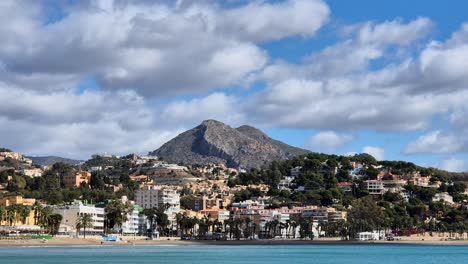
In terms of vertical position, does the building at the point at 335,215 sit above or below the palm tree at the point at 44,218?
above

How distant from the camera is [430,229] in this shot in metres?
190

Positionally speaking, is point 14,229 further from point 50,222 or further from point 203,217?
point 203,217

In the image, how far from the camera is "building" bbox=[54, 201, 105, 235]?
474 feet

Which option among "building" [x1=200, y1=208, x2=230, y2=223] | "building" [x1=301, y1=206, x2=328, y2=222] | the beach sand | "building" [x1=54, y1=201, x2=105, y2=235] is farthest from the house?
"building" [x1=54, y1=201, x2=105, y2=235]

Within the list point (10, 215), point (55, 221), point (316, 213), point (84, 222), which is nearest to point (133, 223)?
point (84, 222)

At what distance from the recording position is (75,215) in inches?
5758

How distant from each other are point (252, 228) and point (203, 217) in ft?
34.9

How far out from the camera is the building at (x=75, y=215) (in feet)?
474

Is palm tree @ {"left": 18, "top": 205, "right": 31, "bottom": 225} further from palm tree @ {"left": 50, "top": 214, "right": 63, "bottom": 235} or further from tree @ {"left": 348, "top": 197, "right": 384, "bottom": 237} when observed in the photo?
tree @ {"left": 348, "top": 197, "right": 384, "bottom": 237}

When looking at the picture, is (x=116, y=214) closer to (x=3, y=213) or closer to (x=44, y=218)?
(x=44, y=218)

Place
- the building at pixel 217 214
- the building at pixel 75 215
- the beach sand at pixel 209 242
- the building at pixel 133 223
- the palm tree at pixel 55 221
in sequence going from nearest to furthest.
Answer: the beach sand at pixel 209 242 < the palm tree at pixel 55 221 < the building at pixel 75 215 < the building at pixel 133 223 < the building at pixel 217 214

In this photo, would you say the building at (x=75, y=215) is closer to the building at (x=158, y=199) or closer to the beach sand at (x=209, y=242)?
the beach sand at (x=209, y=242)

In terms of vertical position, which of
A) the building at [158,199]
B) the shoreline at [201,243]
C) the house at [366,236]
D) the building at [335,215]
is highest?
the building at [158,199]

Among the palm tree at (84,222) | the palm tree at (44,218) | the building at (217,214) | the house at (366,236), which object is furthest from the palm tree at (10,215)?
the house at (366,236)
